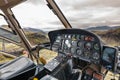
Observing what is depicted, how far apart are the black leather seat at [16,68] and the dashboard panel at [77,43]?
19.5 inches

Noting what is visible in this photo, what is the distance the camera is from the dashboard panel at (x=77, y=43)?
71.7 inches

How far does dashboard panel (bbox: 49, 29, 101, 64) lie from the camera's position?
5.98 feet

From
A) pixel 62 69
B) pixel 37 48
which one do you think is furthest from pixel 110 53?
pixel 37 48

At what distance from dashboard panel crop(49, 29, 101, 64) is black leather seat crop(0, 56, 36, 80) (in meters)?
0.50

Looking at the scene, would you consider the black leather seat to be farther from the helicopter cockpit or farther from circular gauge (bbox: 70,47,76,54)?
circular gauge (bbox: 70,47,76,54)

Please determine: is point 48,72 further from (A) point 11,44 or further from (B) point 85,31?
(A) point 11,44

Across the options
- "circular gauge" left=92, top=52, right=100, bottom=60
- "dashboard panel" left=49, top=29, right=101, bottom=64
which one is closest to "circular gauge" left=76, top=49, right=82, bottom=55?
"dashboard panel" left=49, top=29, right=101, bottom=64

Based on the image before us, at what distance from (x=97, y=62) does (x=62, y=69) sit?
28 centimetres

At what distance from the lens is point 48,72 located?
1.58 m

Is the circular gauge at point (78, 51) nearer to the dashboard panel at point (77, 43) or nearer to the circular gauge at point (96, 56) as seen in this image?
the dashboard panel at point (77, 43)

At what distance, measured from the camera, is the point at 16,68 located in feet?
5.28

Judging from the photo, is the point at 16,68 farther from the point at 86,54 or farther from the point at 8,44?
the point at 8,44

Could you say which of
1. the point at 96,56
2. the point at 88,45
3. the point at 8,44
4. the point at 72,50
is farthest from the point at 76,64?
the point at 8,44

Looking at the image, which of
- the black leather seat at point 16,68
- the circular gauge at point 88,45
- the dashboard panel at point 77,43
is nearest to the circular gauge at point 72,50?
the dashboard panel at point 77,43
